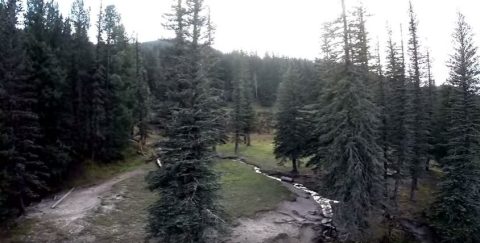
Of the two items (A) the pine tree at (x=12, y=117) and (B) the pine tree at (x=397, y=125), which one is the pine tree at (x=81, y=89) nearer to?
(A) the pine tree at (x=12, y=117)

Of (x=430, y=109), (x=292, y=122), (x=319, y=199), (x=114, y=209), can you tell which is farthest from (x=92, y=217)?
(x=430, y=109)

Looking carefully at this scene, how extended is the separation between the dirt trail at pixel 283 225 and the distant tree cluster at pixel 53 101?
15.2 metres

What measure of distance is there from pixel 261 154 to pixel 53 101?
29650mm

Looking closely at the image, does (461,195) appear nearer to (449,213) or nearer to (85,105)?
(449,213)

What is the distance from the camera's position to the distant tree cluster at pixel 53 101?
93.0ft

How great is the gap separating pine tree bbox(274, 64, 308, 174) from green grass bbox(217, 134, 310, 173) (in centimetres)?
201

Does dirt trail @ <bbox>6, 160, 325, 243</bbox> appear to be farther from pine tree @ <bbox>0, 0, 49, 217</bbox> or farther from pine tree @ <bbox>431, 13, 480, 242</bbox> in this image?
pine tree @ <bbox>431, 13, 480, 242</bbox>

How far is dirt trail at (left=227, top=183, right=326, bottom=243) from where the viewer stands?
85.8ft

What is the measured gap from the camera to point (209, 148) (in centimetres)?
2120

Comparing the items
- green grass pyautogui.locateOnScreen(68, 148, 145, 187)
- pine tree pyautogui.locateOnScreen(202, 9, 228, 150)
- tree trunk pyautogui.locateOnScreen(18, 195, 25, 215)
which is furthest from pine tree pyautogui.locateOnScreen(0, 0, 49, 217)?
pine tree pyautogui.locateOnScreen(202, 9, 228, 150)

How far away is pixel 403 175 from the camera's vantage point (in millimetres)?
35750

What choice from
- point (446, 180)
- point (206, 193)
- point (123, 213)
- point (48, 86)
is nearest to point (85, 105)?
point (48, 86)

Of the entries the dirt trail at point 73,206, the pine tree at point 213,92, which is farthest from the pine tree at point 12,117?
the pine tree at point 213,92

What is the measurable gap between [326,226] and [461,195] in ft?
34.2
